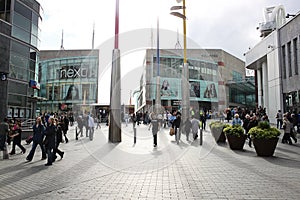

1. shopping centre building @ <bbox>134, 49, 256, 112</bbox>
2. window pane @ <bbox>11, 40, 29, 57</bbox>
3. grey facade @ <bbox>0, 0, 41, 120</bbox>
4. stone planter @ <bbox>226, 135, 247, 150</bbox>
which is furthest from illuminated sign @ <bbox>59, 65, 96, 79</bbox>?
stone planter @ <bbox>226, 135, 247, 150</bbox>

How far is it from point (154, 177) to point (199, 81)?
51233 mm

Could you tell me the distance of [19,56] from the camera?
22359 millimetres

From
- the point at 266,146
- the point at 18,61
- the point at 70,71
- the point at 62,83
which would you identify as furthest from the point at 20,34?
the point at 62,83

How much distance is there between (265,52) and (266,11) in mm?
8743

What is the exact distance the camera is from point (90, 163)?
8.56 m

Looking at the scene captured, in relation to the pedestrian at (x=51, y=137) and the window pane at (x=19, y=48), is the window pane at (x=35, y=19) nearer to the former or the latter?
the window pane at (x=19, y=48)

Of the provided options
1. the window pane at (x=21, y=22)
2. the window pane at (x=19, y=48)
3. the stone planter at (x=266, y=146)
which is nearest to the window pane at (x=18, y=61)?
the window pane at (x=19, y=48)

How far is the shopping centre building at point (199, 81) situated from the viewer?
50.1 meters

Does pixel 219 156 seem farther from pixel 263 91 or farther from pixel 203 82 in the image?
pixel 203 82

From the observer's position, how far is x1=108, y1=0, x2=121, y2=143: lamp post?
Result: 47.9ft

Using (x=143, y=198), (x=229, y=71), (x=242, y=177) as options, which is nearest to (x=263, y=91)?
(x=242, y=177)

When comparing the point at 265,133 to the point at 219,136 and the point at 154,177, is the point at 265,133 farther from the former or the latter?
the point at 154,177

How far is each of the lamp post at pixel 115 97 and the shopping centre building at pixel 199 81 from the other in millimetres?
26416

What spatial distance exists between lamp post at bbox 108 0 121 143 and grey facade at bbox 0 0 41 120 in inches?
386
